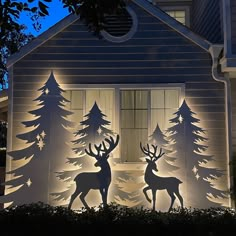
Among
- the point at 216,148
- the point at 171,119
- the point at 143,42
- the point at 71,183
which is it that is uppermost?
the point at 143,42

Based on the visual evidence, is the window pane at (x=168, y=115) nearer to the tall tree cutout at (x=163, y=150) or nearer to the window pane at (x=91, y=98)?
the tall tree cutout at (x=163, y=150)

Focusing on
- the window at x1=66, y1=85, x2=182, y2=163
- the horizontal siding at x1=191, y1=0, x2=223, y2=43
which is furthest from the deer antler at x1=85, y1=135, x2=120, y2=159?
the horizontal siding at x1=191, y1=0, x2=223, y2=43

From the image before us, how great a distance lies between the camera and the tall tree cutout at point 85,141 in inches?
361

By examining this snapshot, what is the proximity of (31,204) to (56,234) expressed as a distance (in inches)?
37.5

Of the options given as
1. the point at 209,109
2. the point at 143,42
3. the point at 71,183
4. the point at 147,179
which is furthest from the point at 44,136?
the point at 209,109

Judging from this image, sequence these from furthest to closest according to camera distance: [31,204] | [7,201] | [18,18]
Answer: [7,201] < [31,204] < [18,18]

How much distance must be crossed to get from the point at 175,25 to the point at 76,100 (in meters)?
2.81

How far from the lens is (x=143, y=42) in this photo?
9.62 m

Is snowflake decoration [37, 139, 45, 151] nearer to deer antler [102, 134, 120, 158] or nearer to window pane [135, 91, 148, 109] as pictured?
deer antler [102, 134, 120, 158]

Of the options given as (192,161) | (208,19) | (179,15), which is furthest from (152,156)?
(179,15)

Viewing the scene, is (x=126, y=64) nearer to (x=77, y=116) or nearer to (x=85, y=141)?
(x=77, y=116)

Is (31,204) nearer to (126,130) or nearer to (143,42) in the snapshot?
(126,130)

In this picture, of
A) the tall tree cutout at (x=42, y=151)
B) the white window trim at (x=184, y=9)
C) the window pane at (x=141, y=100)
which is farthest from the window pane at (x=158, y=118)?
the white window trim at (x=184, y=9)

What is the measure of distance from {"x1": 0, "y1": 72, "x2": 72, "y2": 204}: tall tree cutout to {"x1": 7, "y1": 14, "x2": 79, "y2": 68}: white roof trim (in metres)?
0.85
